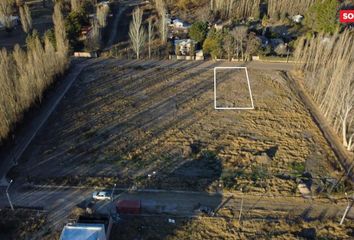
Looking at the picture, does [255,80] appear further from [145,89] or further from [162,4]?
[162,4]

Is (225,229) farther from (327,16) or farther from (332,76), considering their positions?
(327,16)

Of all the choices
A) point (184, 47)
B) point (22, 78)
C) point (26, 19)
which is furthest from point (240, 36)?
point (26, 19)

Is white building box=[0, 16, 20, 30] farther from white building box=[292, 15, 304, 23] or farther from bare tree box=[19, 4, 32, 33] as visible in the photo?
white building box=[292, 15, 304, 23]

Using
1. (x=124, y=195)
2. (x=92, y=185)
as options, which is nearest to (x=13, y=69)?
A: (x=92, y=185)

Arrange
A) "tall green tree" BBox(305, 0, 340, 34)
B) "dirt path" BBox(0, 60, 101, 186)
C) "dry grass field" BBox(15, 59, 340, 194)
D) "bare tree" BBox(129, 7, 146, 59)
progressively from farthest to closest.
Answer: "tall green tree" BBox(305, 0, 340, 34) < "bare tree" BBox(129, 7, 146, 59) < "dirt path" BBox(0, 60, 101, 186) < "dry grass field" BBox(15, 59, 340, 194)

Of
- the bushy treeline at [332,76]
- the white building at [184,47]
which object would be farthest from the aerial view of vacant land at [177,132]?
the white building at [184,47]

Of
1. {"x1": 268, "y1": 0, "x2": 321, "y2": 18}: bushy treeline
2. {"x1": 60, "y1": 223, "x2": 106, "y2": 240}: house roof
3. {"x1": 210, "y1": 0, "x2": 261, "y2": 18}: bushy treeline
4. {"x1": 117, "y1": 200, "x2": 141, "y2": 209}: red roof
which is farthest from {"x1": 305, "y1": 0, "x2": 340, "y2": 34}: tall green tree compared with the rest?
{"x1": 60, "y1": 223, "x2": 106, "y2": 240}: house roof

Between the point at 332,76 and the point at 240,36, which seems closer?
the point at 332,76
